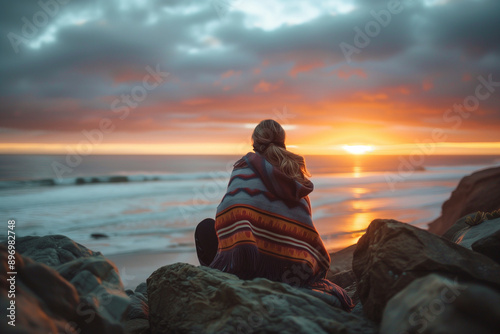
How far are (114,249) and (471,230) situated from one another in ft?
24.1

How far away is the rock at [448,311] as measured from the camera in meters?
1.95

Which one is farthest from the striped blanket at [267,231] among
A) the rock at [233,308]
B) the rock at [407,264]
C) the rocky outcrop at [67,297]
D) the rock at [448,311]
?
the rock at [448,311]

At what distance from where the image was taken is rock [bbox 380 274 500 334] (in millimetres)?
1948

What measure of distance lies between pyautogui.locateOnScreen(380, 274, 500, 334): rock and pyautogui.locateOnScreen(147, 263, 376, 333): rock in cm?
29

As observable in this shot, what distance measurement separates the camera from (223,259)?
11.8ft

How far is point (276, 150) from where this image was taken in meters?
3.73

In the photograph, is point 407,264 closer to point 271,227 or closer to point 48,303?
point 271,227

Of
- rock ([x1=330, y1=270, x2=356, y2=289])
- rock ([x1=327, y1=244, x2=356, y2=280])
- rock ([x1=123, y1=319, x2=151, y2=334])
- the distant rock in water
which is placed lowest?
the distant rock in water

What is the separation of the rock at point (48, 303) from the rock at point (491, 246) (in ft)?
9.07

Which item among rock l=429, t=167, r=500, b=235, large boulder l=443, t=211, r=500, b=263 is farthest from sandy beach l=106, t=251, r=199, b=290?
rock l=429, t=167, r=500, b=235

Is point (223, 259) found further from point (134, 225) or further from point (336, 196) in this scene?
point (336, 196)

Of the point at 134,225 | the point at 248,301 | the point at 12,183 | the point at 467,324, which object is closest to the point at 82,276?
the point at 248,301

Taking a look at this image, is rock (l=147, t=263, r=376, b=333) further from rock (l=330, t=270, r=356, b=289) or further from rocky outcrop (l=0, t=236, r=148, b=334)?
rock (l=330, t=270, r=356, b=289)

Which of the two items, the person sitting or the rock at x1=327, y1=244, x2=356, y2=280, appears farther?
the rock at x1=327, y1=244, x2=356, y2=280
